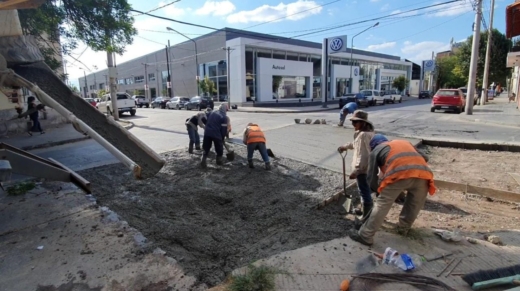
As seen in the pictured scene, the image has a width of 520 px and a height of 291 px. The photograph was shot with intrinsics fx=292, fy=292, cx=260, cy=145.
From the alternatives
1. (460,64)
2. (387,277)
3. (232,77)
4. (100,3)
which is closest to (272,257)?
(387,277)

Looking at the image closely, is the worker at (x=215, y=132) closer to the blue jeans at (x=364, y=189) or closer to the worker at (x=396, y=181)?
the blue jeans at (x=364, y=189)

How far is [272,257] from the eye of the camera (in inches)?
121

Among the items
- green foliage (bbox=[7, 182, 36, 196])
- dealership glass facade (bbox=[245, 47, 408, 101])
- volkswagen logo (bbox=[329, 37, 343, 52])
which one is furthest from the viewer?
dealership glass facade (bbox=[245, 47, 408, 101])

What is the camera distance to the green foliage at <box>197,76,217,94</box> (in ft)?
111

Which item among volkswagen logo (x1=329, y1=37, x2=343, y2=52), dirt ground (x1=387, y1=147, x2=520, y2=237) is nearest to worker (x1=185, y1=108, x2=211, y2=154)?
dirt ground (x1=387, y1=147, x2=520, y2=237)

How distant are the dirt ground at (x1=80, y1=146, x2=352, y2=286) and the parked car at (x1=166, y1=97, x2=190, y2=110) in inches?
981

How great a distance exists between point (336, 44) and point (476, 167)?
23.5m

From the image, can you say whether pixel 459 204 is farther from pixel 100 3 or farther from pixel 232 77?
pixel 232 77

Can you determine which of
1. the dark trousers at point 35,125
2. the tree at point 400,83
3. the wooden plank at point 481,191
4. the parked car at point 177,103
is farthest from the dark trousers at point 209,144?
the tree at point 400,83

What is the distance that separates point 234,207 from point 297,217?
116 cm

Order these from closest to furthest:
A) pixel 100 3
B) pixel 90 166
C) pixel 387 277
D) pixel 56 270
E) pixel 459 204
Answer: pixel 387 277
pixel 56 270
pixel 459 204
pixel 90 166
pixel 100 3

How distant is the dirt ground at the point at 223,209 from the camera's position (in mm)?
3428

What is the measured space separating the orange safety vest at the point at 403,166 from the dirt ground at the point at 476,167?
3363mm

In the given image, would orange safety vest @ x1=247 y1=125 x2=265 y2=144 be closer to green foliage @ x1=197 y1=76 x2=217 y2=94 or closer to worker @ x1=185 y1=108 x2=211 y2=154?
worker @ x1=185 y1=108 x2=211 y2=154
